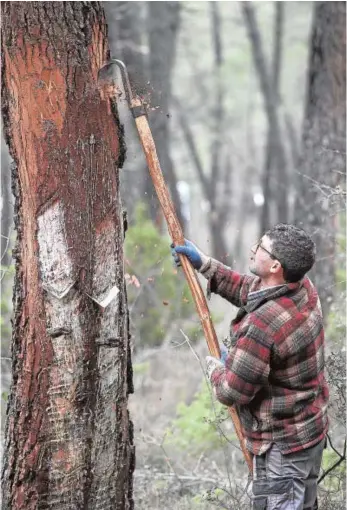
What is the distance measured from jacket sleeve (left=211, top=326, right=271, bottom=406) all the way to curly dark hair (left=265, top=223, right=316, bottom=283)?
0.36m

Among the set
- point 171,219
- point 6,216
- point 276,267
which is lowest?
point 276,267

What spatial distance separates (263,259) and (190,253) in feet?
2.01

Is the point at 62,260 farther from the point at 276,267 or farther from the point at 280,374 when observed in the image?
the point at 280,374

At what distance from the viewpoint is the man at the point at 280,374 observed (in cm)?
352

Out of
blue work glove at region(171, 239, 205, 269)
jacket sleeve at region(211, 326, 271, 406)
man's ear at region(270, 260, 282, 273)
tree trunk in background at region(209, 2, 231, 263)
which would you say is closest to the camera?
jacket sleeve at region(211, 326, 271, 406)

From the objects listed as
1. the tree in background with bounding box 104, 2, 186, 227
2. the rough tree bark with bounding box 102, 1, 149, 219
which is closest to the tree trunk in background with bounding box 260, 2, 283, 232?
the tree in background with bounding box 104, 2, 186, 227

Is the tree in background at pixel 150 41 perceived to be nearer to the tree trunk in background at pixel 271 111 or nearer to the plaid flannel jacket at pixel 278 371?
the tree trunk in background at pixel 271 111

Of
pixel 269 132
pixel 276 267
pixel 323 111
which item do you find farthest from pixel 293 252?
pixel 269 132

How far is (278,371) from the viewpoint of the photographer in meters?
3.60

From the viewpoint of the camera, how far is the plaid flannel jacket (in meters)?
3.51

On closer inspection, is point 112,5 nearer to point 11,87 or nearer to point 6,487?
point 11,87

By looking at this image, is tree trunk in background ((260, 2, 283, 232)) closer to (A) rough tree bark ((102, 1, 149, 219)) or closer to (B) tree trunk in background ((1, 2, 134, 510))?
(A) rough tree bark ((102, 1, 149, 219))

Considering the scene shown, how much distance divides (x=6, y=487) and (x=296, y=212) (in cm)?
612

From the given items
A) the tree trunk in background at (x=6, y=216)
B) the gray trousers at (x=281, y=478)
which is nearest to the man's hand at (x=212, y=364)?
the gray trousers at (x=281, y=478)
